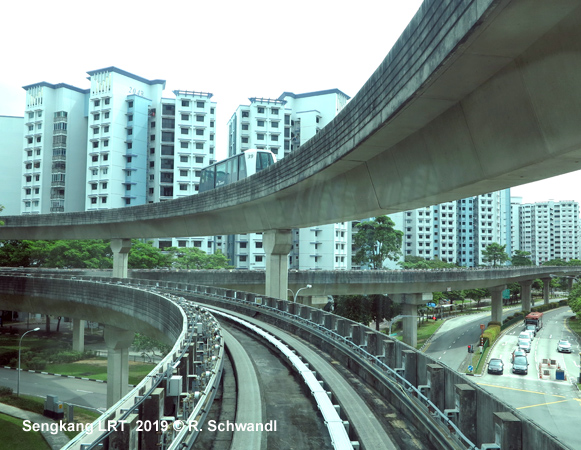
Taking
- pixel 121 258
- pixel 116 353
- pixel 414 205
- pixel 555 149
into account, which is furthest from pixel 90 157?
pixel 555 149

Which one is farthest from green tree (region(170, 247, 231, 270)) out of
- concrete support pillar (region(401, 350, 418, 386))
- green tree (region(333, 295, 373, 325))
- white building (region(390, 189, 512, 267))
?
concrete support pillar (region(401, 350, 418, 386))

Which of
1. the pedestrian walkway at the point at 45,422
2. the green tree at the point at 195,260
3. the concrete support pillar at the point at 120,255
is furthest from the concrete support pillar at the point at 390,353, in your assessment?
the green tree at the point at 195,260

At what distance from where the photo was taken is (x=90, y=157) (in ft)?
291

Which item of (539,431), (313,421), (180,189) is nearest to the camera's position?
(539,431)

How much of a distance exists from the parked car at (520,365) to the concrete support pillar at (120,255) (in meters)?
38.1

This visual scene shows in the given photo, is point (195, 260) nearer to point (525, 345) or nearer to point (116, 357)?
point (116, 357)

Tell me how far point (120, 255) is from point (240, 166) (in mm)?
21172

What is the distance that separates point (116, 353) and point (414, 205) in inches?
1010

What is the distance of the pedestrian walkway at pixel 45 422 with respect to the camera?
24.6 m

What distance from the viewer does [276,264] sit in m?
28.8

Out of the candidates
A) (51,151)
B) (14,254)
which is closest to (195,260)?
(14,254)

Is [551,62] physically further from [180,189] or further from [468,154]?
[180,189]

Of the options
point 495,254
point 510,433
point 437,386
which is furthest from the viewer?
point 495,254

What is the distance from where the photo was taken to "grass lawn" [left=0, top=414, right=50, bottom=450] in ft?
77.6
